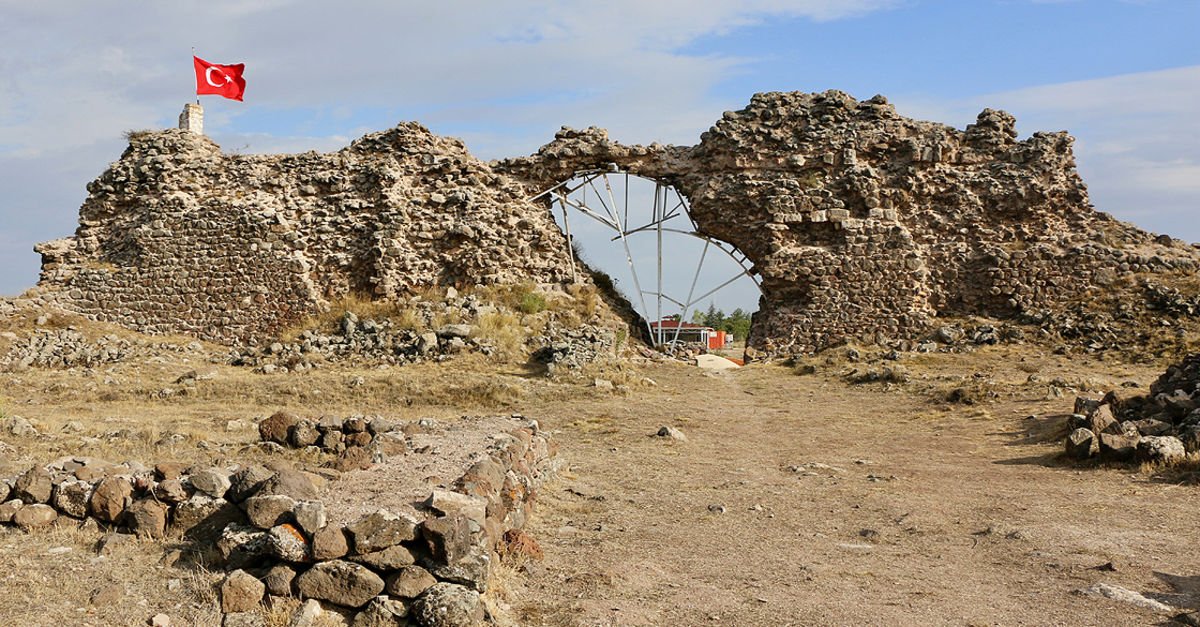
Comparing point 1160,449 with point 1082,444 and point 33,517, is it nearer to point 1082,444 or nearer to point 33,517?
point 1082,444

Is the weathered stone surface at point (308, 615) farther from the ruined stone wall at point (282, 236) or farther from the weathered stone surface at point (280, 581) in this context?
the ruined stone wall at point (282, 236)

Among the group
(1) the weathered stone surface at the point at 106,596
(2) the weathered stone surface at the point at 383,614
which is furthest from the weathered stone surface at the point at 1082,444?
(1) the weathered stone surface at the point at 106,596

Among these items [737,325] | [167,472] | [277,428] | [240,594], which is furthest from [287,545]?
[737,325]

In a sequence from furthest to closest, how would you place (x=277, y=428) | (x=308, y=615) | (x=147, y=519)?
(x=277, y=428) < (x=147, y=519) < (x=308, y=615)

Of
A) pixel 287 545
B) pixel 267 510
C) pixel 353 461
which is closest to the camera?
pixel 287 545

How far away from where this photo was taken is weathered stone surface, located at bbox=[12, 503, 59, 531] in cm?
577

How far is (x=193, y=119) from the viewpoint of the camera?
21.0m

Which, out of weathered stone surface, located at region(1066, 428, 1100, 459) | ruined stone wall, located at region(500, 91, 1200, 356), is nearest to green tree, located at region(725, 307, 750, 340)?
ruined stone wall, located at region(500, 91, 1200, 356)

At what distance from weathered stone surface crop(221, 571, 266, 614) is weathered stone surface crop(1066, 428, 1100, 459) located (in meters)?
7.90

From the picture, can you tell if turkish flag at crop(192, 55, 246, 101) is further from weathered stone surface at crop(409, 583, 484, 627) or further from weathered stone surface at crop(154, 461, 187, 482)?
weathered stone surface at crop(409, 583, 484, 627)

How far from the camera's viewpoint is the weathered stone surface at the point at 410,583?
4887 mm

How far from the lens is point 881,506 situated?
8055 millimetres

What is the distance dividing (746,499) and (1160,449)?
3984mm

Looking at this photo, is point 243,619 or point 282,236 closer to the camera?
point 243,619
